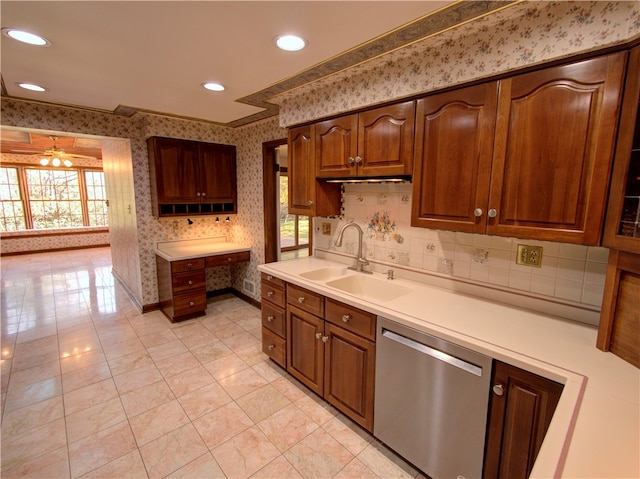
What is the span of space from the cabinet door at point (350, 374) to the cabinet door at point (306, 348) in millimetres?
76

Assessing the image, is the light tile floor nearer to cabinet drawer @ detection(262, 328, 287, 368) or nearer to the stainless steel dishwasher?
cabinet drawer @ detection(262, 328, 287, 368)

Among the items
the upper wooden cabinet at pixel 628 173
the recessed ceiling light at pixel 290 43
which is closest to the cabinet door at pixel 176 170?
the recessed ceiling light at pixel 290 43

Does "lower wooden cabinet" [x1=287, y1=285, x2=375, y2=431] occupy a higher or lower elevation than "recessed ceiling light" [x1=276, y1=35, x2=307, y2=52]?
lower

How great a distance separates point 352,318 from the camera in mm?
1902

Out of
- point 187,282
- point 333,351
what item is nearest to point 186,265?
point 187,282

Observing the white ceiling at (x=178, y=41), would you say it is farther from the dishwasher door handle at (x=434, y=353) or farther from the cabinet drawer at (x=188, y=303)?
the cabinet drawer at (x=188, y=303)

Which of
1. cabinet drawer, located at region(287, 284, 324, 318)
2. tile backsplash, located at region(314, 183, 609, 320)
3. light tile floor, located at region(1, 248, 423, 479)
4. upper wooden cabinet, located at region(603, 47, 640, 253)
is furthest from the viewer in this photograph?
cabinet drawer, located at region(287, 284, 324, 318)

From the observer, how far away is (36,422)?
2082 millimetres

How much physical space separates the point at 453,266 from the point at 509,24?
1303mm

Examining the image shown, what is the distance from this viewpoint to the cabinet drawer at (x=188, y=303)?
3596mm

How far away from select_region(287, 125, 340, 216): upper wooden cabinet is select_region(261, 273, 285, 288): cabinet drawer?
1.97 ft

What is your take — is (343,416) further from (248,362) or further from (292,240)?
(292,240)

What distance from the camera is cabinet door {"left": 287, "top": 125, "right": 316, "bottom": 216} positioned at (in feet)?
8.20

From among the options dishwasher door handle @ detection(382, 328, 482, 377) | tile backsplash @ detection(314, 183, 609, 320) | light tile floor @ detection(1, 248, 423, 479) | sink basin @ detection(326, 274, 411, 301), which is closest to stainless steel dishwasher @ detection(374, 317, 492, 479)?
dishwasher door handle @ detection(382, 328, 482, 377)
